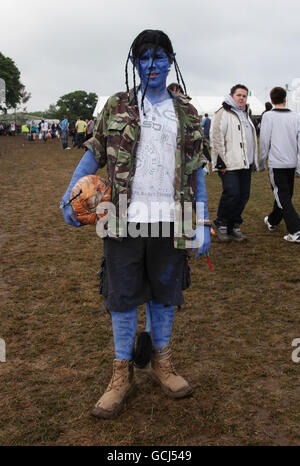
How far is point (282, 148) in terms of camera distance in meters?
5.80

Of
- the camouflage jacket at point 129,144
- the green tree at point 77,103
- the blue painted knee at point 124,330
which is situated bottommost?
the blue painted knee at point 124,330

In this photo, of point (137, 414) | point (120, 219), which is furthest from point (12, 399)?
point (120, 219)

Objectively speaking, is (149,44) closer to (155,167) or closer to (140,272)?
(155,167)

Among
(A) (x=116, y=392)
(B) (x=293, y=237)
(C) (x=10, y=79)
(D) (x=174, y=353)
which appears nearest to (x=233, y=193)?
(B) (x=293, y=237)

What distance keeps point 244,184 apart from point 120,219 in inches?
153

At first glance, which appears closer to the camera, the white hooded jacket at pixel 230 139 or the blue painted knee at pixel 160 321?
the blue painted knee at pixel 160 321

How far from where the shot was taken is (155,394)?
9.20 ft

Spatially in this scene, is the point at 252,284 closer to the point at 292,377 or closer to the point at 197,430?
the point at 292,377

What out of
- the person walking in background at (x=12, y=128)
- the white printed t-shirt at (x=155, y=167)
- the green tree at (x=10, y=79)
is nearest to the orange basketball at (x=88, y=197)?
the white printed t-shirt at (x=155, y=167)

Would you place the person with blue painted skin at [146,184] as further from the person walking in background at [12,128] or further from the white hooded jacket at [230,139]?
the person walking in background at [12,128]

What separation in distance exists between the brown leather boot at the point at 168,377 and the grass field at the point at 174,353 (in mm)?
64

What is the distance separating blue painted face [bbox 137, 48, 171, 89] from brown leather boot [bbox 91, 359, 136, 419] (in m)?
1.63

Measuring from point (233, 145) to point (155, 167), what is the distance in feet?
11.9

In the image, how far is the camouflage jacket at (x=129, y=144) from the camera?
7.89 ft
